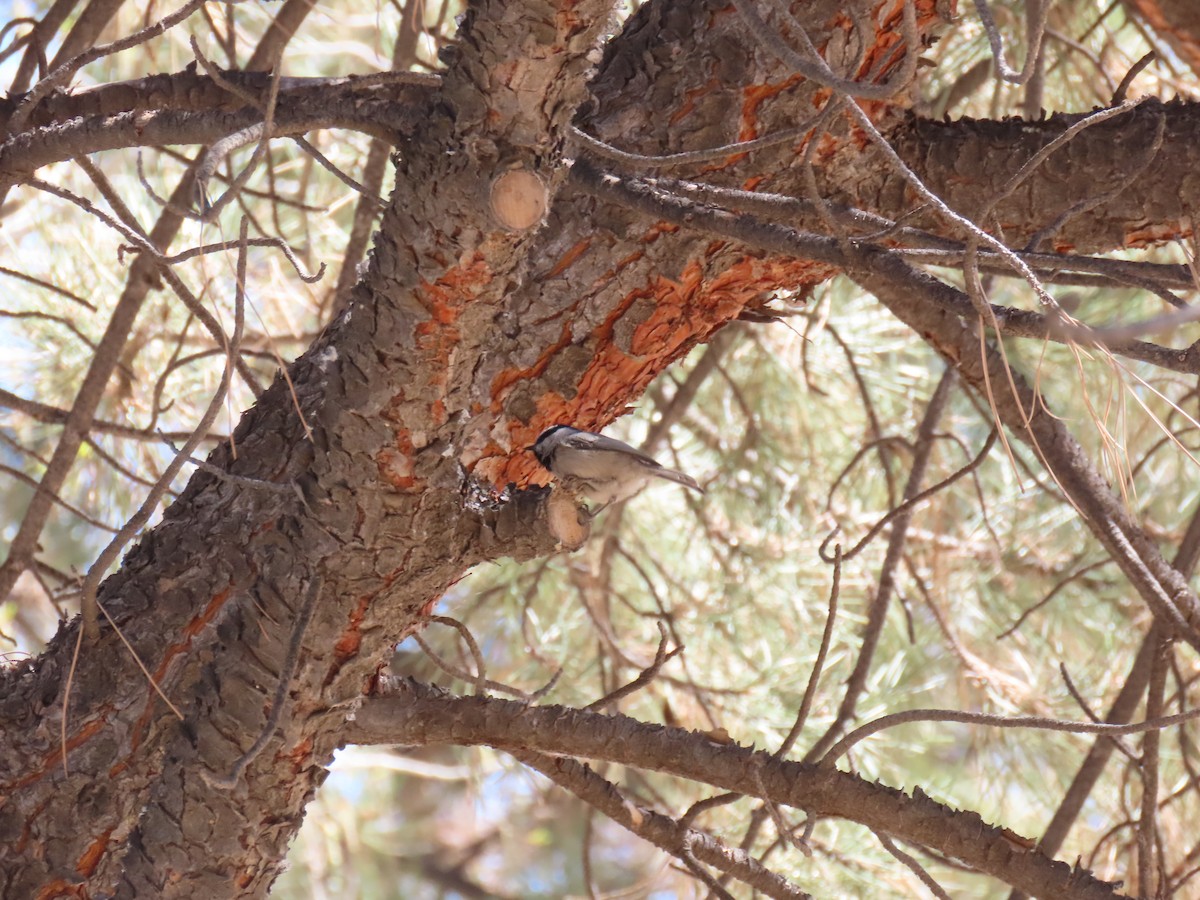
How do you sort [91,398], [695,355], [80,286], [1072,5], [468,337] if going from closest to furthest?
[468,337], [91,398], [1072,5], [80,286], [695,355]

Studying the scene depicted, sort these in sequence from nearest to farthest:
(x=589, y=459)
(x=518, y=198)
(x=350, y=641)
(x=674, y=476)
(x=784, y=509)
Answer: (x=518, y=198) < (x=350, y=641) < (x=589, y=459) < (x=674, y=476) < (x=784, y=509)

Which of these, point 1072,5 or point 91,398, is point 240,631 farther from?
point 1072,5

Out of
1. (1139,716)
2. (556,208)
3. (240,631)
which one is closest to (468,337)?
(556,208)

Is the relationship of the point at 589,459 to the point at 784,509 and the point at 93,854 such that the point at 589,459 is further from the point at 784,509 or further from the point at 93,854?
the point at 784,509

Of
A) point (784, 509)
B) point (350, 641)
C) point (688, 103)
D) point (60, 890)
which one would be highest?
point (784, 509)

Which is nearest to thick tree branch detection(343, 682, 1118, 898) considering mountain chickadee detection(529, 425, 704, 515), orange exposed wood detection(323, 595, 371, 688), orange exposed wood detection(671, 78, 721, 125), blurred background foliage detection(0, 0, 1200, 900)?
orange exposed wood detection(323, 595, 371, 688)

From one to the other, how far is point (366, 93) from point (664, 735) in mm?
614

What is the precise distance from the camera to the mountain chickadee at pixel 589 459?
41.1 inches

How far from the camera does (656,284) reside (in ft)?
3.36

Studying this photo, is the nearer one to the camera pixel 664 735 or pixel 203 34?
pixel 664 735

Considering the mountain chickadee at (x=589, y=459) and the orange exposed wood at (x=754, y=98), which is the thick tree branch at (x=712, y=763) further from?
the orange exposed wood at (x=754, y=98)

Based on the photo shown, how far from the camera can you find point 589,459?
1070 mm

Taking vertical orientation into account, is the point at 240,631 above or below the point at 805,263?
below

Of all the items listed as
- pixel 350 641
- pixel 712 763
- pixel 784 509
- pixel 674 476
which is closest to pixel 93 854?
pixel 350 641
